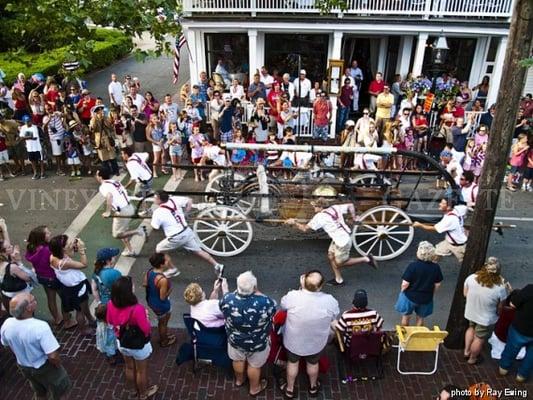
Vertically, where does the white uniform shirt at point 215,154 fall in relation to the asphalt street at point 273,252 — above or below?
above

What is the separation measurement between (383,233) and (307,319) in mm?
3288

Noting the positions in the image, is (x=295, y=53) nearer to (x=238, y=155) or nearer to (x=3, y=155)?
(x=238, y=155)

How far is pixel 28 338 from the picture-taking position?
4254mm

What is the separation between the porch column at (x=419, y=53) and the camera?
550 inches

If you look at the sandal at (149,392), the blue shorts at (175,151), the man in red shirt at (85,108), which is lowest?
the sandal at (149,392)

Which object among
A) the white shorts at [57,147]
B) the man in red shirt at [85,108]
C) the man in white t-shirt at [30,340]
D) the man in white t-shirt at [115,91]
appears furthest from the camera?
the man in white t-shirt at [115,91]

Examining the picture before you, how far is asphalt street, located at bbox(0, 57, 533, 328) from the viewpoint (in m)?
7.07

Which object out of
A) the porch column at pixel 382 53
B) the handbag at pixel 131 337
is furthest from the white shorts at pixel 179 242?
the porch column at pixel 382 53

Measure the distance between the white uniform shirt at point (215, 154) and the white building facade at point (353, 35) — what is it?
5293 millimetres

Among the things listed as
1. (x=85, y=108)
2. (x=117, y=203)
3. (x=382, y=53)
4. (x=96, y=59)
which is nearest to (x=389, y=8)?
(x=382, y=53)

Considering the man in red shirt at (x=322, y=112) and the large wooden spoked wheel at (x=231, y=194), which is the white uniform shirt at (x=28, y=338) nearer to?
the large wooden spoked wheel at (x=231, y=194)

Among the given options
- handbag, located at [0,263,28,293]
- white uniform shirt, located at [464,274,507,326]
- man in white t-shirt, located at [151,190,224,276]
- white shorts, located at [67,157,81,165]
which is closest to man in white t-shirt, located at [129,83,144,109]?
white shorts, located at [67,157,81,165]

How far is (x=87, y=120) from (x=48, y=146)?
3.78 ft

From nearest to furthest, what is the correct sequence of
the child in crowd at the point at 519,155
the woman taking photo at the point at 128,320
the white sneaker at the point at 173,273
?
1. the woman taking photo at the point at 128,320
2. the white sneaker at the point at 173,273
3. the child in crowd at the point at 519,155
